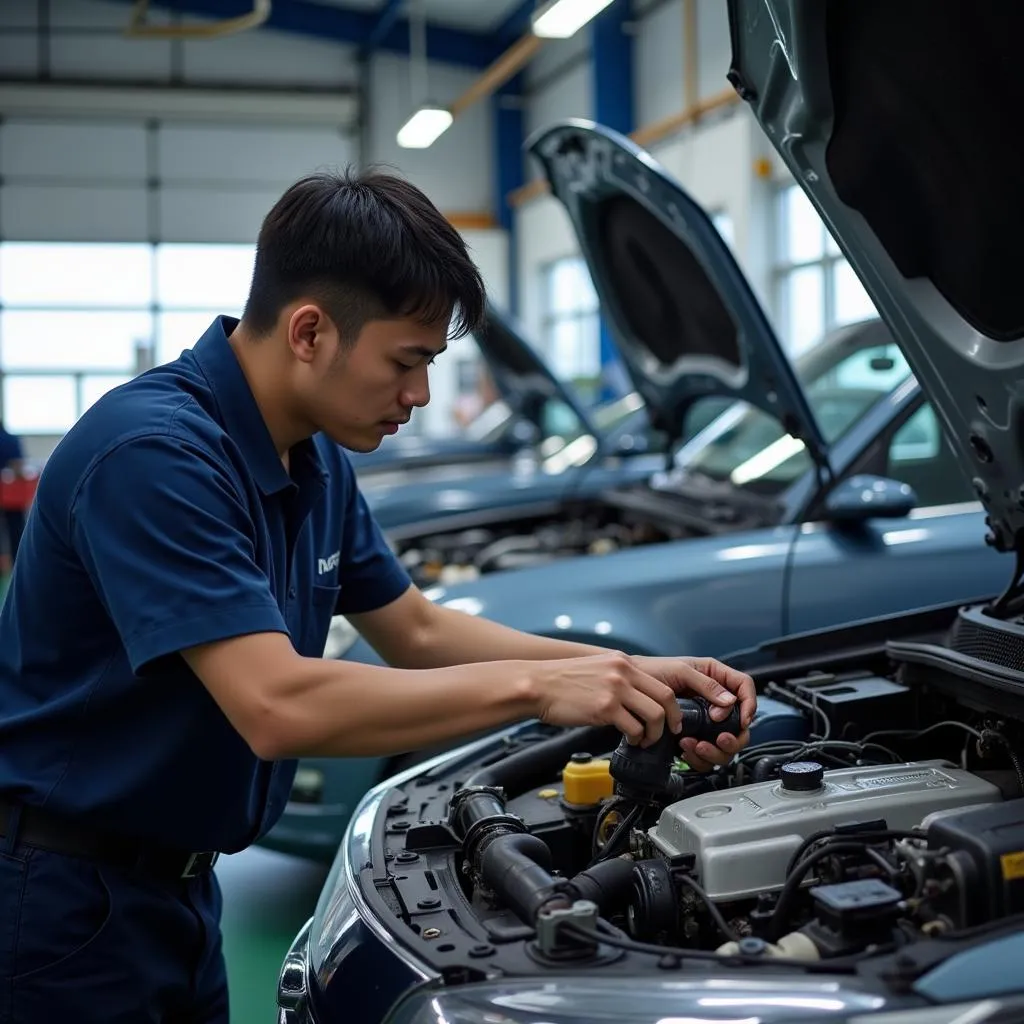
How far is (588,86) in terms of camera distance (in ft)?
46.7

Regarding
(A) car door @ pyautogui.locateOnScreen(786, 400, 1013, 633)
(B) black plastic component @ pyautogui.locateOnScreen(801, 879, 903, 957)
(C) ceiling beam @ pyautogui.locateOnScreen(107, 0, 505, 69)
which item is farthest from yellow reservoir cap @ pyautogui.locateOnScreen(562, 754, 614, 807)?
(C) ceiling beam @ pyautogui.locateOnScreen(107, 0, 505, 69)

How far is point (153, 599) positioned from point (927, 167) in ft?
4.20

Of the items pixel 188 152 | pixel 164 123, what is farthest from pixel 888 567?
pixel 164 123

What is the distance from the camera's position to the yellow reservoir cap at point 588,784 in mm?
1971

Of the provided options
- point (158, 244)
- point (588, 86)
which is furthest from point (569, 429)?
point (158, 244)

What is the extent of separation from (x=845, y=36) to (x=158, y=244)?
14934mm

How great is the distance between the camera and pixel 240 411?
171cm

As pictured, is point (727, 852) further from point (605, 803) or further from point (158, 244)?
point (158, 244)

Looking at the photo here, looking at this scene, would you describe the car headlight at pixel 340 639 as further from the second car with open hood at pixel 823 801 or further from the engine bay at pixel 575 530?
the second car with open hood at pixel 823 801

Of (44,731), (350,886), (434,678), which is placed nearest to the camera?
(434,678)

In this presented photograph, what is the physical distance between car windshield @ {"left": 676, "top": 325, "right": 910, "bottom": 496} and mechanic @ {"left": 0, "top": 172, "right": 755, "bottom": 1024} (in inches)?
80.5

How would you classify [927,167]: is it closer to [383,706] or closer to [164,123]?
[383,706]

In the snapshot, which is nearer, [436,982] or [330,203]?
[436,982]

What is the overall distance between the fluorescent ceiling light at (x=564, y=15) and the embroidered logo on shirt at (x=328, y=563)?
17.7ft
